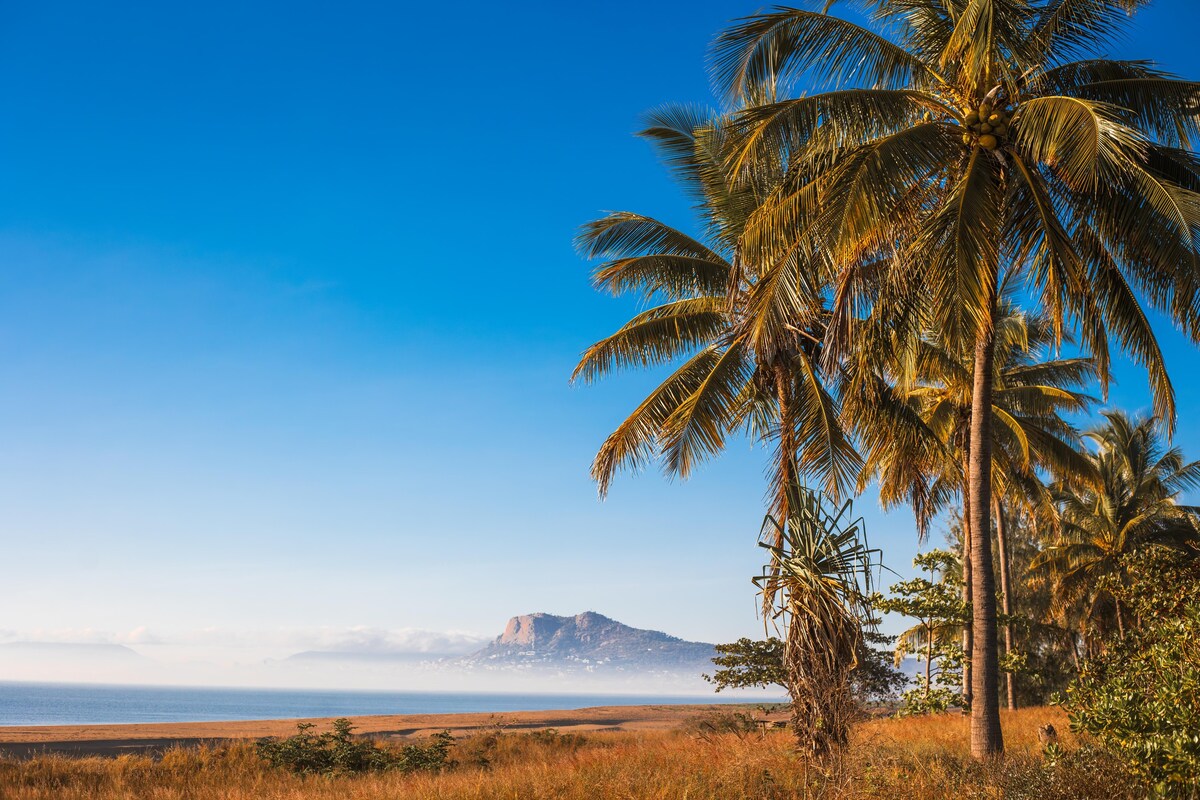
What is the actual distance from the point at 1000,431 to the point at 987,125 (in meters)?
11.1

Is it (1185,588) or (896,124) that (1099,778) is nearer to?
(1185,588)

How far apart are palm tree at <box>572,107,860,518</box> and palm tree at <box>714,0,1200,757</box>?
2688mm

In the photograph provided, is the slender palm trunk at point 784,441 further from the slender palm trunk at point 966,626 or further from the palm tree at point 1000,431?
the slender palm trunk at point 966,626

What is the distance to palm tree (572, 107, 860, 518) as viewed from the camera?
14.9m

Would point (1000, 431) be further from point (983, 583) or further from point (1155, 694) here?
point (1155, 694)

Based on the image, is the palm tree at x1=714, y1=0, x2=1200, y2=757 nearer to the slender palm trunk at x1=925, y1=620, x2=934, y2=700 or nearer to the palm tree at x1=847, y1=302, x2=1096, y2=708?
the palm tree at x1=847, y1=302, x2=1096, y2=708

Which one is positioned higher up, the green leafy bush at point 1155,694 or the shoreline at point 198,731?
the green leafy bush at point 1155,694

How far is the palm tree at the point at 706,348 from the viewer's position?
14.9 m

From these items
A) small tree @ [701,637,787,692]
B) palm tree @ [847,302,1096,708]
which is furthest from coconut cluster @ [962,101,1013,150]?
small tree @ [701,637,787,692]

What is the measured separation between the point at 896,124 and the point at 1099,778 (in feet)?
26.5

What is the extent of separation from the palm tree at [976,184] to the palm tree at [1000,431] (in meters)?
4.09

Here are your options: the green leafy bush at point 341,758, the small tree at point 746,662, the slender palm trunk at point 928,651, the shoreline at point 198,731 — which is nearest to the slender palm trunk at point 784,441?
the small tree at point 746,662

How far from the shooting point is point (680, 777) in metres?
9.38

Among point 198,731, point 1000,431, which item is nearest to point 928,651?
point 1000,431
